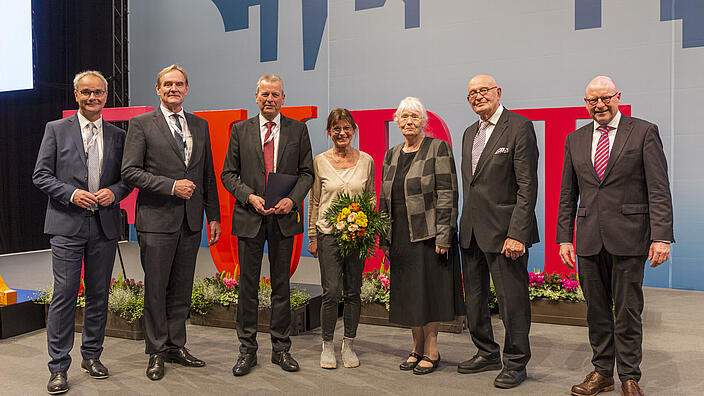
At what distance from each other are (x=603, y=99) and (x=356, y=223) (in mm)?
1481

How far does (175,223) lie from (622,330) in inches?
102

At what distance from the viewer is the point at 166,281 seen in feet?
11.5

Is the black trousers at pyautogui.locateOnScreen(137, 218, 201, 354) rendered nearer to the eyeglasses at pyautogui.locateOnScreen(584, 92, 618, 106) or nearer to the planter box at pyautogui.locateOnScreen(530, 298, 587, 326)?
the eyeglasses at pyautogui.locateOnScreen(584, 92, 618, 106)

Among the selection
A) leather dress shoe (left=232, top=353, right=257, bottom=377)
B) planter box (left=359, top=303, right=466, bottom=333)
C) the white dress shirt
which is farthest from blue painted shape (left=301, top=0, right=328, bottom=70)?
leather dress shoe (left=232, top=353, right=257, bottom=377)

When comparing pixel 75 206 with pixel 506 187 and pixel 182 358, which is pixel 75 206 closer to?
pixel 182 358

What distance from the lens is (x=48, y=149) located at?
129 inches

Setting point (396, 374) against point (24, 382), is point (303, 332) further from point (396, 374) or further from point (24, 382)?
point (24, 382)

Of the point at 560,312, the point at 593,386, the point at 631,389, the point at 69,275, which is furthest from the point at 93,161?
the point at 560,312

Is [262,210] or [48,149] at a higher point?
[48,149]

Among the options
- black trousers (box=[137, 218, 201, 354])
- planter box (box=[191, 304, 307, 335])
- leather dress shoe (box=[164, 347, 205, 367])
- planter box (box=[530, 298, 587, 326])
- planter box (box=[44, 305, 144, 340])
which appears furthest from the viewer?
planter box (box=[530, 298, 587, 326])

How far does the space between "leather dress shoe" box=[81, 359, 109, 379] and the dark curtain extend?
6264 millimetres

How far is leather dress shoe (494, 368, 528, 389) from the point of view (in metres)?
3.27

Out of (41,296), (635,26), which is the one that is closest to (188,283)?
(41,296)

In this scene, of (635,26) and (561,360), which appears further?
(635,26)
